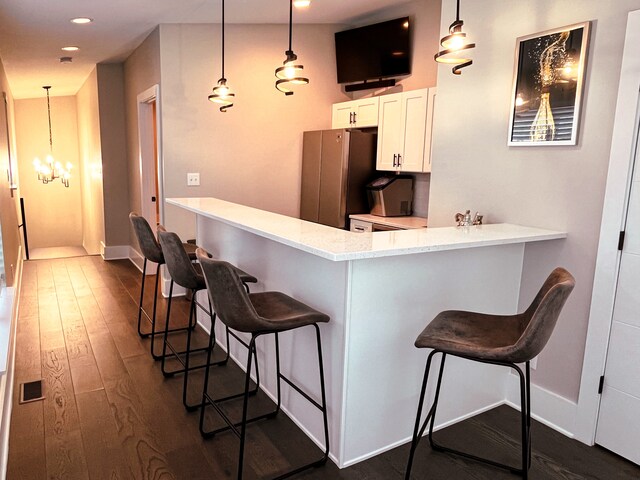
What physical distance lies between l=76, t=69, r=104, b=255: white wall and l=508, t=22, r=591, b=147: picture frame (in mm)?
5551

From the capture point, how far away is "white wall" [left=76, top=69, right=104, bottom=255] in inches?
263

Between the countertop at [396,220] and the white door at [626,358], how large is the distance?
191cm

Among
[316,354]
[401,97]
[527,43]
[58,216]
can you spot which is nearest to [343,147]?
[401,97]

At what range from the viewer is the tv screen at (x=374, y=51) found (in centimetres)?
451

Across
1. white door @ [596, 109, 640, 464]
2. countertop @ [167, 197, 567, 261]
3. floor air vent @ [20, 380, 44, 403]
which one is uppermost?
countertop @ [167, 197, 567, 261]

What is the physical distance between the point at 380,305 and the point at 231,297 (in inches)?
26.5

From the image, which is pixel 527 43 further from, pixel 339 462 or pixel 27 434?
pixel 27 434

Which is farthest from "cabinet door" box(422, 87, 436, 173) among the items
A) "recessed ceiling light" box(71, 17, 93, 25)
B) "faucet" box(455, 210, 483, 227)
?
"recessed ceiling light" box(71, 17, 93, 25)

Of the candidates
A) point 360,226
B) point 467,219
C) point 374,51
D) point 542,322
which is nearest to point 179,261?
point 467,219

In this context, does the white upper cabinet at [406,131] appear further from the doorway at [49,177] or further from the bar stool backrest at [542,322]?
the doorway at [49,177]

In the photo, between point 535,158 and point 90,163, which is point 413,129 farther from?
point 90,163

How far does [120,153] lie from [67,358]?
3.83 m

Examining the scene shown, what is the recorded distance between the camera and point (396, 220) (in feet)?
14.4

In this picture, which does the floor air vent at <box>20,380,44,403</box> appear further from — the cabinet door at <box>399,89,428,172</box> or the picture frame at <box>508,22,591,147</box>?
the cabinet door at <box>399,89,428,172</box>
